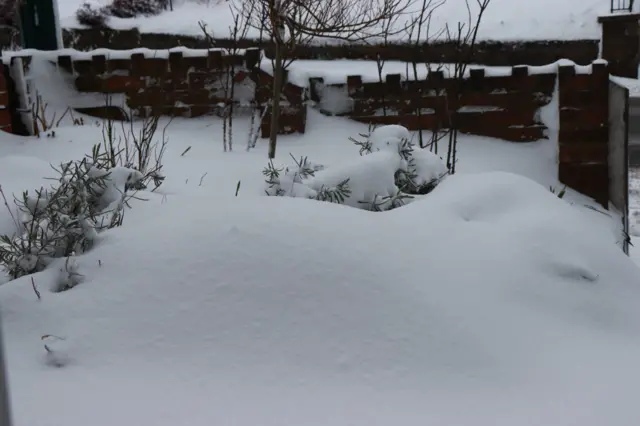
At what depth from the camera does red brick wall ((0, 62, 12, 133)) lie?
545 centimetres

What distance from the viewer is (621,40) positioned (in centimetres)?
1034

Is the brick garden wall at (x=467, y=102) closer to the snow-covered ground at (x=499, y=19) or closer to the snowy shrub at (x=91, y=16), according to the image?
the snow-covered ground at (x=499, y=19)

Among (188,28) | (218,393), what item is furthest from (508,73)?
(188,28)

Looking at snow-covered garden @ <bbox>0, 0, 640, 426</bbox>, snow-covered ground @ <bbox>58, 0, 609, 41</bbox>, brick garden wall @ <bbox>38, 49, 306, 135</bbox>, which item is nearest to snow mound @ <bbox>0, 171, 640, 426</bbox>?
snow-covered garden @ <bbox>0, 0, 640, 426</bbox>

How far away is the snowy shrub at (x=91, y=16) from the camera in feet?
49.4

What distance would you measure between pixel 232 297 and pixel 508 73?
13.6ft

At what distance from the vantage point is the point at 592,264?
293 cm

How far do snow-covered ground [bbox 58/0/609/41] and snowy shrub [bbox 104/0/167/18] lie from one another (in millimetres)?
270

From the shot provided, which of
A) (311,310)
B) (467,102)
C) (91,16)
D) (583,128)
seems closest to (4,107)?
(467,102)

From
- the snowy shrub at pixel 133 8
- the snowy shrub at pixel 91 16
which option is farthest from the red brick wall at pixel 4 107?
the snowy shrub at pixel 133 8

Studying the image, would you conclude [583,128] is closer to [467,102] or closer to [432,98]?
[467,102]

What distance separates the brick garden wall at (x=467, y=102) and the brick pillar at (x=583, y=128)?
7.6 inches

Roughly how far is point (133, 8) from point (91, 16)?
106 centimetres

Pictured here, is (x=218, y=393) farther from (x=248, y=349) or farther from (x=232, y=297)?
(x=232, y=297)
